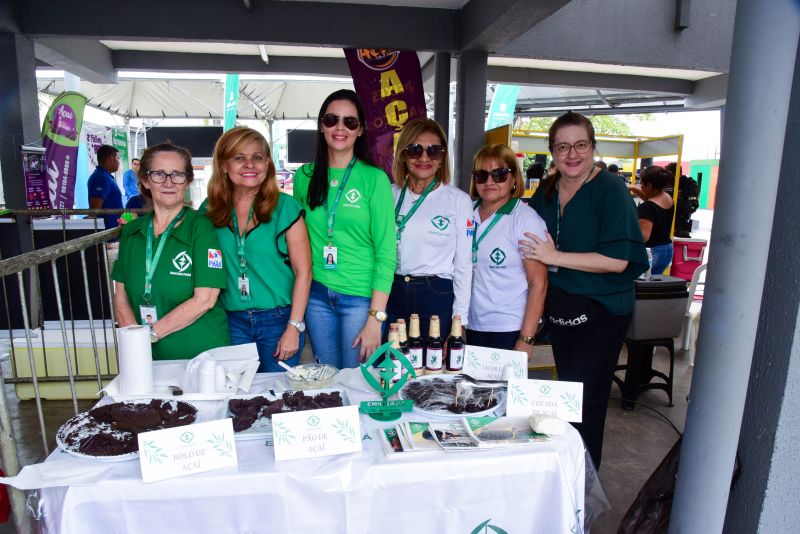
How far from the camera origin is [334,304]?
215 cm

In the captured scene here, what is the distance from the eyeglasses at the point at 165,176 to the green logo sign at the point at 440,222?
1.00m

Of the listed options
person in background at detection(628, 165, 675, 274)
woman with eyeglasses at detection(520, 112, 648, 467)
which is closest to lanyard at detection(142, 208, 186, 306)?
woman with eyeglasses at detection(520, 112, 648, 467)

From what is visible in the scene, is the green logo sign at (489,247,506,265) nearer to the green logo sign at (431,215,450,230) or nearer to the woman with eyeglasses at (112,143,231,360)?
the green logo sign at (431,215,450,230)

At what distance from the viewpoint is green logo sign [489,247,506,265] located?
7.12 ft

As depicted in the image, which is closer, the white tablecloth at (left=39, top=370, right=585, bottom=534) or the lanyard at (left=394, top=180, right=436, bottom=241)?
the white tablecloth at (left=39, top=370, right=585, bottom=534)

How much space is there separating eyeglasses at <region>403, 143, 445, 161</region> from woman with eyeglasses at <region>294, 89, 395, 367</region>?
0.17m

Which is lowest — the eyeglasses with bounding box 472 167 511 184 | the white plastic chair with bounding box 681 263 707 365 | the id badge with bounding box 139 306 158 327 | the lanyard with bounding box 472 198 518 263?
the white plastic chair with bounding box 681 263 707 365

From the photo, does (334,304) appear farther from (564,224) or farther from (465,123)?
(465,123)

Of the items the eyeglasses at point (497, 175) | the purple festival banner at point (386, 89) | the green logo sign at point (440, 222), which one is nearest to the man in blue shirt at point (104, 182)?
the purple festival banner at point (386, 89)

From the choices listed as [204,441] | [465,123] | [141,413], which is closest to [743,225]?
[204,441]

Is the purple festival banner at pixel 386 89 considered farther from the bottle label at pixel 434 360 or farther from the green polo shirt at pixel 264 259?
the bottle label at pixel 434 360

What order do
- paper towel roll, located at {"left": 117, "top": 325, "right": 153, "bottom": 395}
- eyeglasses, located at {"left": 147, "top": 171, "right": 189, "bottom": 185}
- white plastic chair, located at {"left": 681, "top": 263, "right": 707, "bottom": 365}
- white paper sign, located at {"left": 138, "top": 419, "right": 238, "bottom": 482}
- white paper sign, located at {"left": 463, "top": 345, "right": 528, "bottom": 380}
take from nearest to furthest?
white paper sign, located at {"left": 138, "top": 419, "right": 238, "bottom": 482} < paper towel roll, located at {"left": 117, "top": 325, "right": 153, "bottom": 395} < white paper sign, located at {"left": 463, "top": 345, "right": 528, "bottom": 380} < eyeglasses, located at {"left": 147, "top": 171, "right": 189, "bottom": 185} < white plastic chair, located at {"left": 681, "top": 263, "right": 707, "bottom": 365}

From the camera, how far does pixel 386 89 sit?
16.7 feet

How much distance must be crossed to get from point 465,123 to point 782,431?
13.2ft
